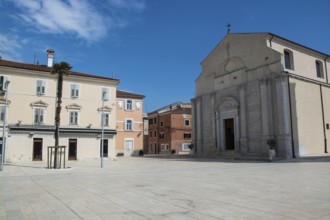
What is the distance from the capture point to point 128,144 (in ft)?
153

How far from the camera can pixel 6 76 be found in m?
31.5

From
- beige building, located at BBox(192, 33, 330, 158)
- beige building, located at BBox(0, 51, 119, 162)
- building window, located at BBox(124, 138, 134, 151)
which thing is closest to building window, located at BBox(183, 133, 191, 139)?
building window, located at BBox(124, 138, 134, 151)

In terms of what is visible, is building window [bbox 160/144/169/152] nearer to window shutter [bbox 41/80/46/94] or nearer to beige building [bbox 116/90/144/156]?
beige building [bbox 116/90/144/156]

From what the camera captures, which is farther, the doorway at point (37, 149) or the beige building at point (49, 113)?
the doorway at point (37, 149)

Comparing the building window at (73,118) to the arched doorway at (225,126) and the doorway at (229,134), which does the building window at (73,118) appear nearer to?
the arched doorway at (225,126)

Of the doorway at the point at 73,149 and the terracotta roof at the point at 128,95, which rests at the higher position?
the terracotta roof at the point at 128,95

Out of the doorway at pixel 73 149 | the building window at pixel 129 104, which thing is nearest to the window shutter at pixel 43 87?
the doorway at pixel 73 149

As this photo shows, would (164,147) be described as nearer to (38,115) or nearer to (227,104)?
(227,104)

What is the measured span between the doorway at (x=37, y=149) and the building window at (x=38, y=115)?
6.55 ft

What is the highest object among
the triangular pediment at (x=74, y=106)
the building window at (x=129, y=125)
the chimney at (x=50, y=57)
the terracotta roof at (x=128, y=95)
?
the chimney at (x=50, y=57)

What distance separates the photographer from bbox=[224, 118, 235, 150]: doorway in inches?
1392

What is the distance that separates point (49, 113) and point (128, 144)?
629 inches

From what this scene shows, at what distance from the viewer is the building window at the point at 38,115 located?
32597mm

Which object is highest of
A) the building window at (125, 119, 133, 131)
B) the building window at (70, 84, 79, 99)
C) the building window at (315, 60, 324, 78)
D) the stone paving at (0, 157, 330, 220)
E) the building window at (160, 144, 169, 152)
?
the building window at (315, 60, 324, 78)
